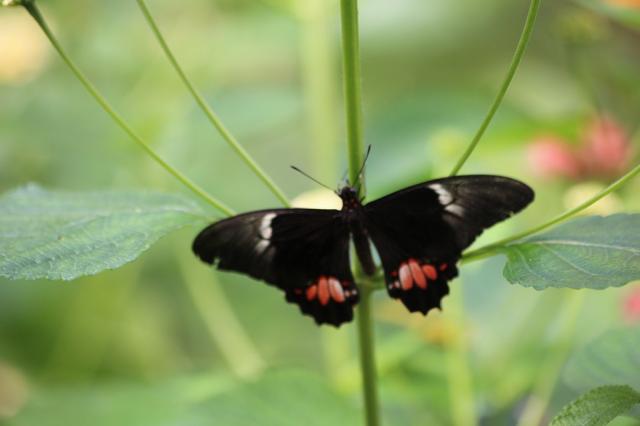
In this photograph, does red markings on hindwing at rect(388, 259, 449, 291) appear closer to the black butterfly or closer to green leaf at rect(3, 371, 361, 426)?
the black butterfly

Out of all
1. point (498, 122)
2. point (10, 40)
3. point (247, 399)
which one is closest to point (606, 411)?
point (247, 399)

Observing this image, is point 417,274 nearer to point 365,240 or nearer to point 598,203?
point 365,240

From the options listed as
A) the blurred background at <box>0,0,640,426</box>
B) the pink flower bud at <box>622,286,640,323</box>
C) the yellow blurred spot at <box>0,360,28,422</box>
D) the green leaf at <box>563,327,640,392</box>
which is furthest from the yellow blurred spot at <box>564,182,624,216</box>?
the yellow blurred spot at <box>0,360,28,422</box>

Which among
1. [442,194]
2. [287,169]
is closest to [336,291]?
[442,194]

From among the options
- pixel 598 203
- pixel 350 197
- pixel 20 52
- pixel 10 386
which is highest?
pixel 350 197

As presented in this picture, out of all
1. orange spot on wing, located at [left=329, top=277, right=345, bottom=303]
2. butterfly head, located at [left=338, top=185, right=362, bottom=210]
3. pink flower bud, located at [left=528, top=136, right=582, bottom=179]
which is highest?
butterfly head, located at [left=338, top=185, right=362, bottom=210]

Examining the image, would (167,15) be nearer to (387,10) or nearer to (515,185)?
(387,10)
